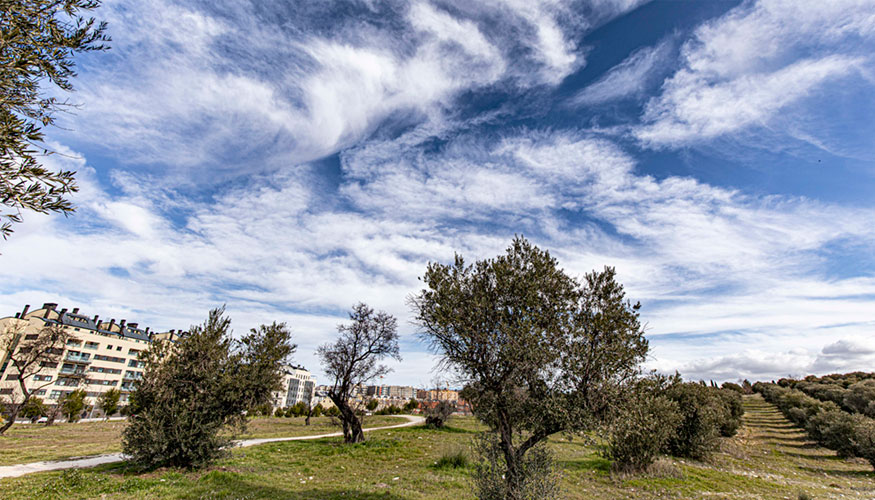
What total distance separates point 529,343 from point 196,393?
16788 millimetres

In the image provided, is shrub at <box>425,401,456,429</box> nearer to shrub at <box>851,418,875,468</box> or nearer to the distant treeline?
the distant treeline

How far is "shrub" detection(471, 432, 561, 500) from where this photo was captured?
10867mm

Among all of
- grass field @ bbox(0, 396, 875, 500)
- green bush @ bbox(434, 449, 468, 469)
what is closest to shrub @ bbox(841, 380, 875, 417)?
grass field @ bbox(0, 396, 875, 500)

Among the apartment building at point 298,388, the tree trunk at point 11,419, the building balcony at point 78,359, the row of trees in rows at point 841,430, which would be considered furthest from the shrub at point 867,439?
the apartment building at point 298,388

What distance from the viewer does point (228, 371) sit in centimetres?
1869

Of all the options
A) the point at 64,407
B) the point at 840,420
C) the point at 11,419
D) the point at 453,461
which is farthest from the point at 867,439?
the point at 64,407

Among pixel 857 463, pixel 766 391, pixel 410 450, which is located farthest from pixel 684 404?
A: pixel 766 391

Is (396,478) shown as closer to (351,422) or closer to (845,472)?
(351,422)

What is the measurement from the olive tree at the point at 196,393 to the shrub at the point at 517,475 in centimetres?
1345

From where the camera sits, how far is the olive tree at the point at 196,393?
52.5 ft

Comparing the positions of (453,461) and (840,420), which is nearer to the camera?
(453,461)

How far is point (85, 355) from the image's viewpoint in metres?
88.3

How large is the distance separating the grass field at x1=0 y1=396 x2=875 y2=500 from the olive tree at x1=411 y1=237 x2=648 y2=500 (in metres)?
1.76

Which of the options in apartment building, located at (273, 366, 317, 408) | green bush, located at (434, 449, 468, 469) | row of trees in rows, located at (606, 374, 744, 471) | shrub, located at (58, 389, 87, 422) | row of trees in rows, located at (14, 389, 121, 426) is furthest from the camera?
apartment building, located at (273, 366, 317, 408)
